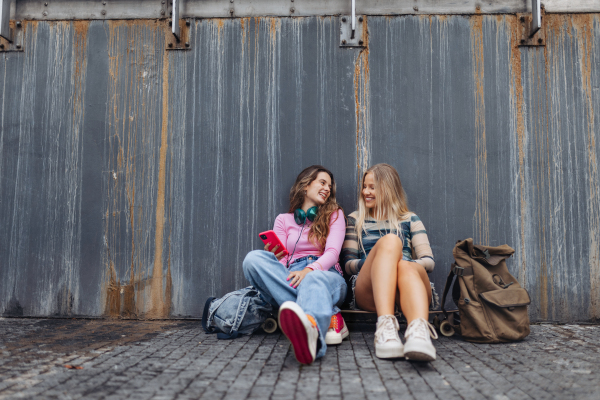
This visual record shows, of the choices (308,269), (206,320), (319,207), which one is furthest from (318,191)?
(206,320)

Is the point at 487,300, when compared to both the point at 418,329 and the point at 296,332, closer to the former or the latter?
the point at 418,329

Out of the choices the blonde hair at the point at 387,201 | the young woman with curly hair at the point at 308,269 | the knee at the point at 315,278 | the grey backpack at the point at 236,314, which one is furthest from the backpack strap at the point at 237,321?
the blonde hair at the point at 387,201

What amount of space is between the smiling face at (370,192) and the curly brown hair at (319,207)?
250mm

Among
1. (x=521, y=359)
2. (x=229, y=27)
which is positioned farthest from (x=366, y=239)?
(x=229, y=27)

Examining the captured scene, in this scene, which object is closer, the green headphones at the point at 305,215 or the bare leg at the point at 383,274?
the bare leg at the point at 383,274

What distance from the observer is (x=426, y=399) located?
6.54 ft

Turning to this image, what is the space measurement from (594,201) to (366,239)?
7.16 feet

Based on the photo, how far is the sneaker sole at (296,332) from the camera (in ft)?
7.70

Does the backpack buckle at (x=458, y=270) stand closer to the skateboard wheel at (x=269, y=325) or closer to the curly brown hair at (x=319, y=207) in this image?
the curly brown hair at (x=319, y=207)

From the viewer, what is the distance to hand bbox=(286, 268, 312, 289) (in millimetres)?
3160

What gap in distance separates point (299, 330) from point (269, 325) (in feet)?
3.62

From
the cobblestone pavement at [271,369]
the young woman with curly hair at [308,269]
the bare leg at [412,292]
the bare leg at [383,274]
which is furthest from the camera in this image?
the bare leg at [383,274]

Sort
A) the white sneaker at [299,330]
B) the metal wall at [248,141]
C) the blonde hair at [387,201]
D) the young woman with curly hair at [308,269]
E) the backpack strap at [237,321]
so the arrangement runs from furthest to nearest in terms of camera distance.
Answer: the metal wall at [248,141] → the blonde hair at [387,201] → the backpack strap at [237,321] → the young woman with curly hair at [308,269] → the white sneaker at [299,330]

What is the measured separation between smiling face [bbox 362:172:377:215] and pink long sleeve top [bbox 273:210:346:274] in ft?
0.78
